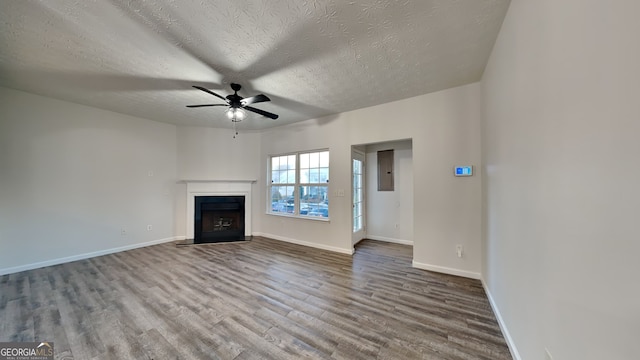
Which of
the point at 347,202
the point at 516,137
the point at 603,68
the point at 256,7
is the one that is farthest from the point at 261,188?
the point at 603,68

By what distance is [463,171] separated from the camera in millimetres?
2986

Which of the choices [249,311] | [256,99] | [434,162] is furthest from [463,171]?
[249,311]

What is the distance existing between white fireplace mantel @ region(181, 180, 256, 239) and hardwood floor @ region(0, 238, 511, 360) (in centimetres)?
159

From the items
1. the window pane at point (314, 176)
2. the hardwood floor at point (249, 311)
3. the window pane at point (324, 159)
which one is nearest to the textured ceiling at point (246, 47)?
the window pane at point (324, 159)

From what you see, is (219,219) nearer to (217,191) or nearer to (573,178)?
(217,191)

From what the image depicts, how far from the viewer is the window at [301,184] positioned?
457 centimetres

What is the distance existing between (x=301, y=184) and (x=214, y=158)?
2.37 meters

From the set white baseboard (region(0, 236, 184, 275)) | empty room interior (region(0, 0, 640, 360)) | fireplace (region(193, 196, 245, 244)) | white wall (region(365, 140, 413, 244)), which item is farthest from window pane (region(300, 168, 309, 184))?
white baseboard (region(0, 236, 184, 275))

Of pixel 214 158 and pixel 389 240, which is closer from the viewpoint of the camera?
pixel 389 240

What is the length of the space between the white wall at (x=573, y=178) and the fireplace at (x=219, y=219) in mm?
5121

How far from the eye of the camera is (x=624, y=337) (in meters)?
0.68

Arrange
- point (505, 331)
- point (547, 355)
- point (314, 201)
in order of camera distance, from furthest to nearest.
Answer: point (314, 201), point (505, 331), point (547, 355)

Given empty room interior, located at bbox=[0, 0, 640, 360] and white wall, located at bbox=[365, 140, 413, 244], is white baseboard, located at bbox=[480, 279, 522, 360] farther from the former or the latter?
white wall, located at bbox=[365, 140, 413, 244]

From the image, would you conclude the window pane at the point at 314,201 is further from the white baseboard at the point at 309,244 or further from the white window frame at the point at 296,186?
the white baseboard at the point at 309,244
